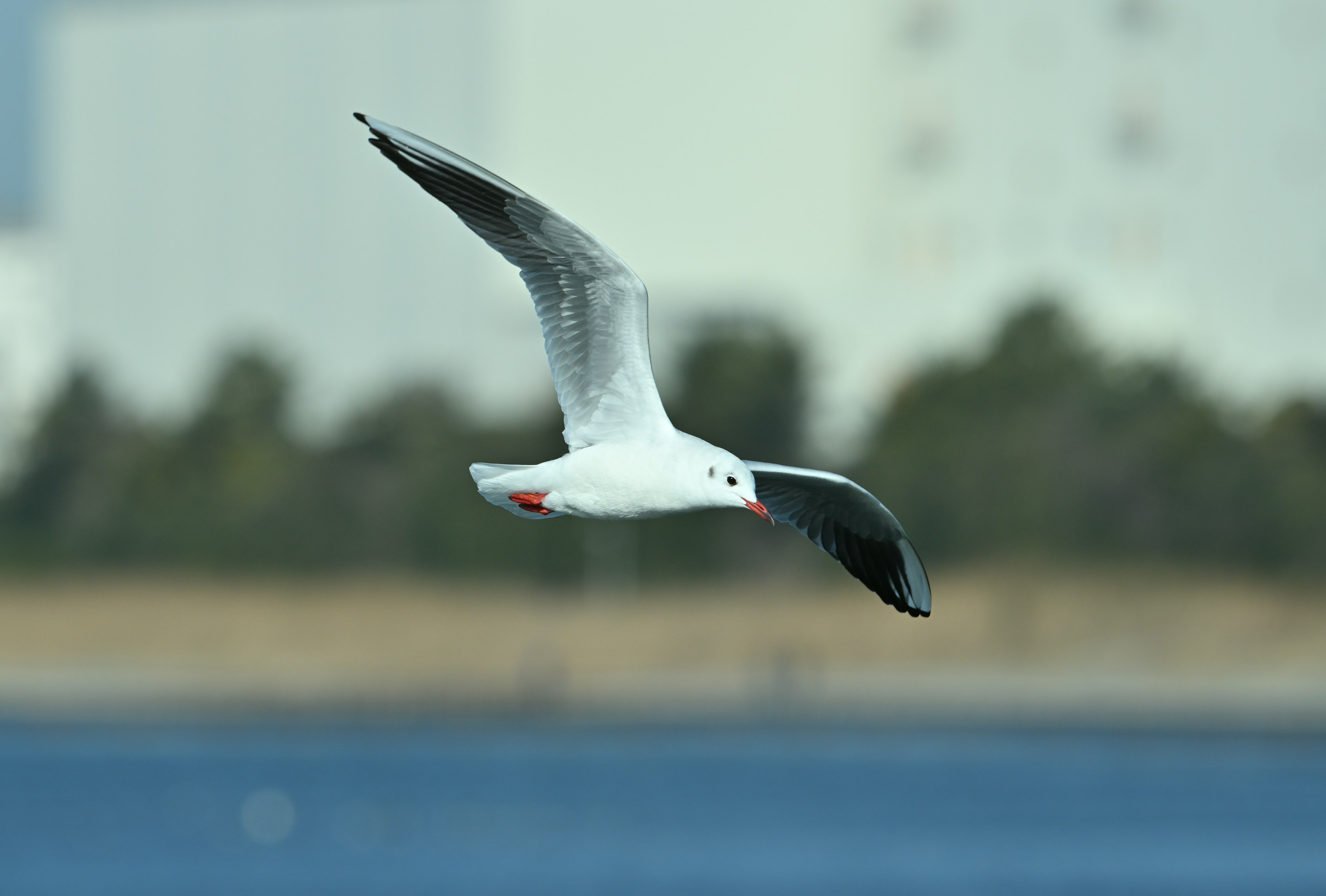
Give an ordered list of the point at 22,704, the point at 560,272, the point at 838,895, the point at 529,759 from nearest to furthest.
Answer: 1. the point at 560,272
2. the point at 838,895
3. the point at 22,704
4. the point at 529,759

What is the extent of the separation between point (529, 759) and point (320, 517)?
152 ft

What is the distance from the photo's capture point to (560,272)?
7922mm

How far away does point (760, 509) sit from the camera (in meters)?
7.07

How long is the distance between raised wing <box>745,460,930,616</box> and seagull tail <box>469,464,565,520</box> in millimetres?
707

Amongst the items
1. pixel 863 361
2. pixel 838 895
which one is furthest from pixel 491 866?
pixel 863 361

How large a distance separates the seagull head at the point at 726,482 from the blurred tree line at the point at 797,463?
42.1 meters

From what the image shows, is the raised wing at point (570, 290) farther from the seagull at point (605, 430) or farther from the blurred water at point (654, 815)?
the blurred water at point (654, 815)

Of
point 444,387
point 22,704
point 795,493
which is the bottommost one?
point 795,493

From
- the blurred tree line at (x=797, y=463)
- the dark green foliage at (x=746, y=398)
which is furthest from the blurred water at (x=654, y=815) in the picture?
the dark green foliage at (x=746, y=398)

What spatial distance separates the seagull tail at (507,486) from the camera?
7074 mm

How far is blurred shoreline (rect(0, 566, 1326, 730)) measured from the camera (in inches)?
2231

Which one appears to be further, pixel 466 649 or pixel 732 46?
pixel 732 46

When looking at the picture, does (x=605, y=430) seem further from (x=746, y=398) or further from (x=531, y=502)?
(x=746, y=398)

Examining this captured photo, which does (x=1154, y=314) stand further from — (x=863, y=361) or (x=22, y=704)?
(x=22, y=704)
